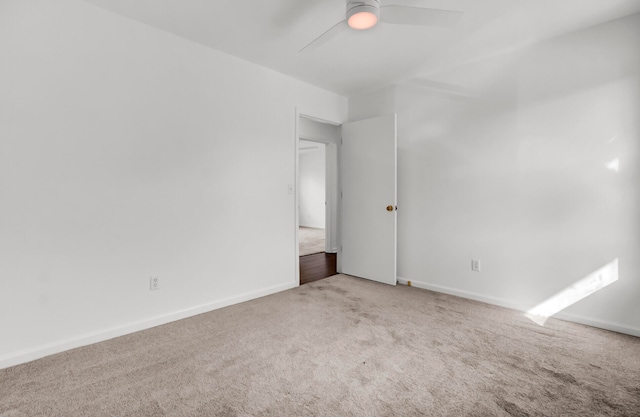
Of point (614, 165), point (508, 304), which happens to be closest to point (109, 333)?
point (508, 304)

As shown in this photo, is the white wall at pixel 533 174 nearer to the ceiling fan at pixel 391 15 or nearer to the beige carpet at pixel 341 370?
the beige carpet at pixel 341 370

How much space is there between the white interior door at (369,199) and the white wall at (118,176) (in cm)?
120

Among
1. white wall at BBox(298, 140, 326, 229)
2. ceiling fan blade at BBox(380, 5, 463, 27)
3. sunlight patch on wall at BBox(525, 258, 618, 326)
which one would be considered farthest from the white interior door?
white wall at BBox(298, 140, 326, 229)

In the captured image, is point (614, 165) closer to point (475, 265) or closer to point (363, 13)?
point (475, 265)

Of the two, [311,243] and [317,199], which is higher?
[317,199]

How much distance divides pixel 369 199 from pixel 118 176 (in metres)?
2.66

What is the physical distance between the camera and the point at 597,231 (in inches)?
98.7

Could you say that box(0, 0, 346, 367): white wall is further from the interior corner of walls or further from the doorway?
the interior corner of walls

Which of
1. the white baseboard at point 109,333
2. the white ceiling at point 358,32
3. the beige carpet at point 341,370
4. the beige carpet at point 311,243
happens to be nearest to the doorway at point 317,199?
the beige carpet at point 311,243

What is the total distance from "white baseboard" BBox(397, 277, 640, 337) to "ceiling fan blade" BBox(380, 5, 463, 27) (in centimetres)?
251

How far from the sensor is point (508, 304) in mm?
2961

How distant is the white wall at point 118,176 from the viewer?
1978 mm

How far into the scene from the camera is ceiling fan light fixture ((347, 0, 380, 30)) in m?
1.81

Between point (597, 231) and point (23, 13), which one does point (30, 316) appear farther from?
point (597, 231)
